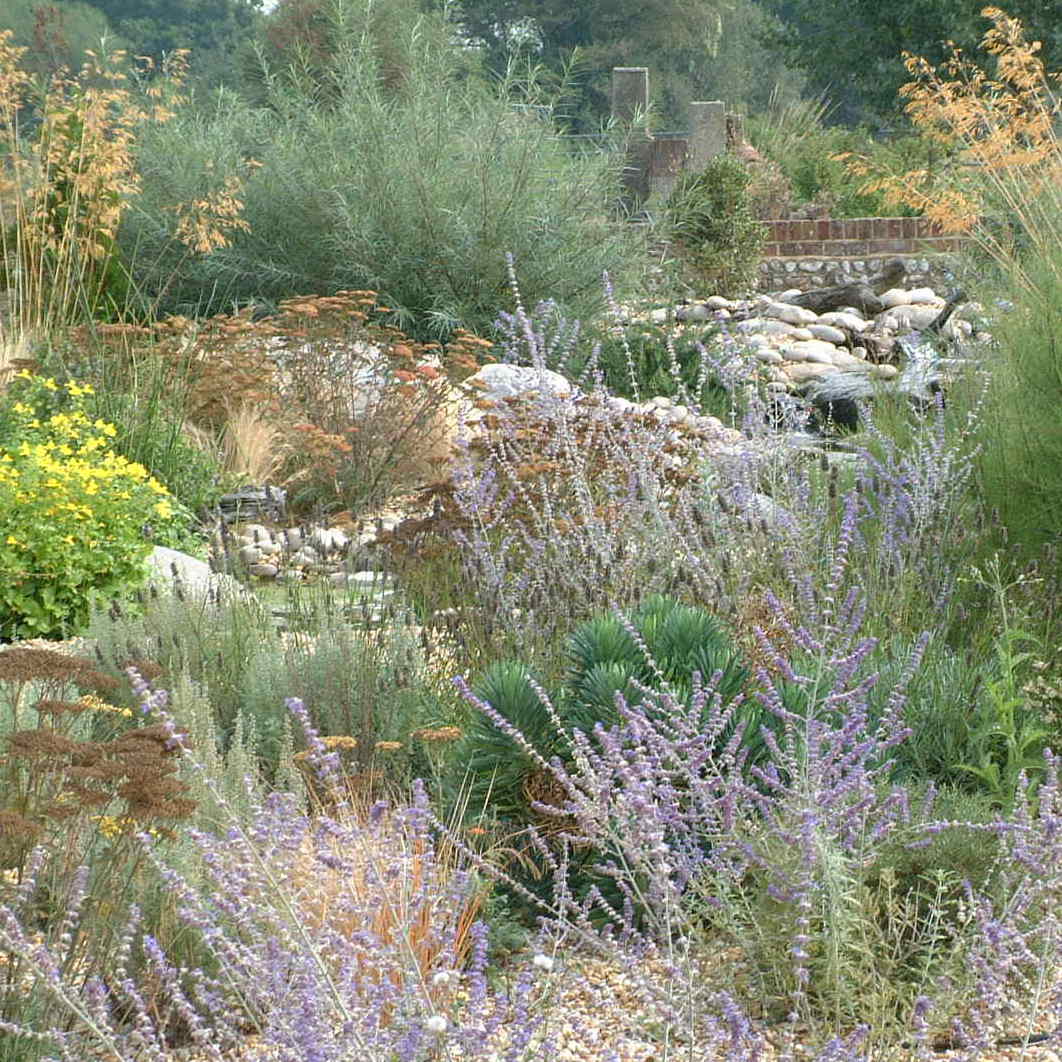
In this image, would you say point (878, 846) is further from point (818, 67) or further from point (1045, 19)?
point (818, 67)

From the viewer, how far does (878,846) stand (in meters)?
2.83

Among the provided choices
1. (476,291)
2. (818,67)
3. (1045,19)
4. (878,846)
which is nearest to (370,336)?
(476,291)

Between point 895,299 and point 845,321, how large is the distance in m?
1.25

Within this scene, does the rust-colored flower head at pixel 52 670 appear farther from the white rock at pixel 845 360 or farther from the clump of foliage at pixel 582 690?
the white rock at pixel 845 360

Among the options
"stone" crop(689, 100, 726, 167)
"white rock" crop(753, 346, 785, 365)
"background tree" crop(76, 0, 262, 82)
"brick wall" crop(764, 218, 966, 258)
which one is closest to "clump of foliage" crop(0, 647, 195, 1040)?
"white rock" crop(753, 346, 785, 365)

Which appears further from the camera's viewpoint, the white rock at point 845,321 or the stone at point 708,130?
the stone at point 708,130

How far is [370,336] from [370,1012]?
7.17 meters

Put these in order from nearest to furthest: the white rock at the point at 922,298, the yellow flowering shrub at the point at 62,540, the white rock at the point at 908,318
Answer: the yellow flowering shrub at the point at 62,540 < the white rock at the point at 908,318 < the white rock at the point at 922,298

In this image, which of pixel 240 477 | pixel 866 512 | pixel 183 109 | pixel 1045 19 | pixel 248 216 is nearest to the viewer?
pixel 866 512

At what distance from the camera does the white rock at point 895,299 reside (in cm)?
1490

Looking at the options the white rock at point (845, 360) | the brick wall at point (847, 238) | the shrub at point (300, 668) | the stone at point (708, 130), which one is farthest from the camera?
the stone at point (708, 130)

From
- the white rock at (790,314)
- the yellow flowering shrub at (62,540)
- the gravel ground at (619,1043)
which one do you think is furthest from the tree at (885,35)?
the gravel ground at (619,1043)

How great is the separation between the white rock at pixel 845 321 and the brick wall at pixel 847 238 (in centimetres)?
374

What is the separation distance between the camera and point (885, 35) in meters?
24.6
